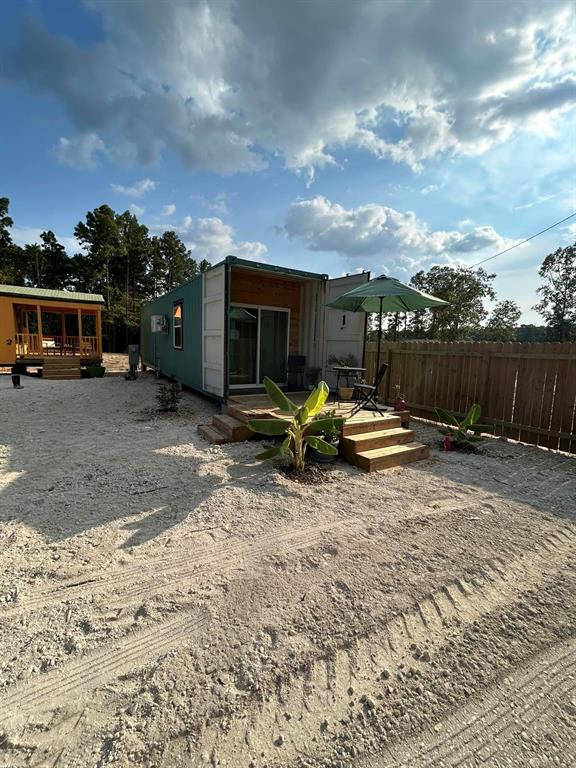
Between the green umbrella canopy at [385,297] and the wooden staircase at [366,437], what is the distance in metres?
1.94

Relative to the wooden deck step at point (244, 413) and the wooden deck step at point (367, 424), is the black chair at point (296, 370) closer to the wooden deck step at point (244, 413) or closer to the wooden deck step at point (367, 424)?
the wooden deck step at point (244, 413)

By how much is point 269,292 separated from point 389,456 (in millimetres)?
5167

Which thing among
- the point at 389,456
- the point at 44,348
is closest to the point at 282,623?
the point at 389,456

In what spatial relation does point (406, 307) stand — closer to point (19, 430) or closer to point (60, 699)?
point (60, 699)

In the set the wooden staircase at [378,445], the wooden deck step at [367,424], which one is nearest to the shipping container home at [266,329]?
the wooden deck step at [367,424]

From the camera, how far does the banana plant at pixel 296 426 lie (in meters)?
3.88

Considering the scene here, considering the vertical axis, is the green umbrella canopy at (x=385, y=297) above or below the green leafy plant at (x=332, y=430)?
above

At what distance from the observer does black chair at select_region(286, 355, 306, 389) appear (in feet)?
26.7

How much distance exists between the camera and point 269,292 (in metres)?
7.99

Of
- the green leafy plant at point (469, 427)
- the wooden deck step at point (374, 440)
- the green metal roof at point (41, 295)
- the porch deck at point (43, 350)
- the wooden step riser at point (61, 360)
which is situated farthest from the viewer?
the porch deck at point (43, 350)

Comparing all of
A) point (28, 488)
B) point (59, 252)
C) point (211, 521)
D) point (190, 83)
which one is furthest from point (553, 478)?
point (59, 252)

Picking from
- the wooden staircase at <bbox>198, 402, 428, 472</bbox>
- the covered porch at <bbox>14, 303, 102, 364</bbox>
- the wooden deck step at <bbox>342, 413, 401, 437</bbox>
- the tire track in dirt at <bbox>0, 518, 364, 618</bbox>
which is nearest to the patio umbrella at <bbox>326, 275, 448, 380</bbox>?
the wooden deck step at <bbox>342, 413, 401, 437</bbox>

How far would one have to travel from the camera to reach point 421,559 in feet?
7.97

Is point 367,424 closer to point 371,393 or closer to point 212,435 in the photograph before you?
point 371,393
